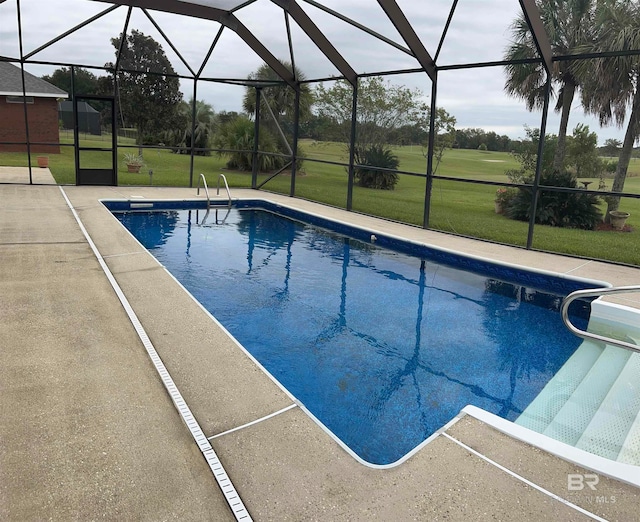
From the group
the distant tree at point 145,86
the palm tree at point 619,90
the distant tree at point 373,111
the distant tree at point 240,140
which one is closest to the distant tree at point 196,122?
the distant tree at point 145,86

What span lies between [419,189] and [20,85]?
37.8 feet

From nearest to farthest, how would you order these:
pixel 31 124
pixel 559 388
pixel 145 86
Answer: pixel 559 388, pixel 31 124, pixel 145 86

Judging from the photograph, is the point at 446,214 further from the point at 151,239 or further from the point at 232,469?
the point at 232,469

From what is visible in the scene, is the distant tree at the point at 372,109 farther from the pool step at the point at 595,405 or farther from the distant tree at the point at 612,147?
the pool step at the point at 595,405

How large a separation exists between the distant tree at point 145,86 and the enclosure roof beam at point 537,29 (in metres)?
8.27

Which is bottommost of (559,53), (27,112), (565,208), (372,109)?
(565,208)

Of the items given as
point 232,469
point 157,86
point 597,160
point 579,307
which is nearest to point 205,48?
point 157,86

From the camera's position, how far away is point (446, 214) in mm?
13617

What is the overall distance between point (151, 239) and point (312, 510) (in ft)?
23.4

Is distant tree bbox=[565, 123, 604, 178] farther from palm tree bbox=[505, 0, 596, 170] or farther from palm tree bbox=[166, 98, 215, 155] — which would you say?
palm tree bbox=[166, 98, 215, 155]

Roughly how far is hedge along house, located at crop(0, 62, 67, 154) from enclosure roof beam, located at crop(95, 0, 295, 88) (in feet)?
9.60

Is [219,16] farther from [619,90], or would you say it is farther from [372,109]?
[619,90]

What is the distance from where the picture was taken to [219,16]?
1070 cm

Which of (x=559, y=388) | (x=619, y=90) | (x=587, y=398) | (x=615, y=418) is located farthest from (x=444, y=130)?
(x=615, y=418)
